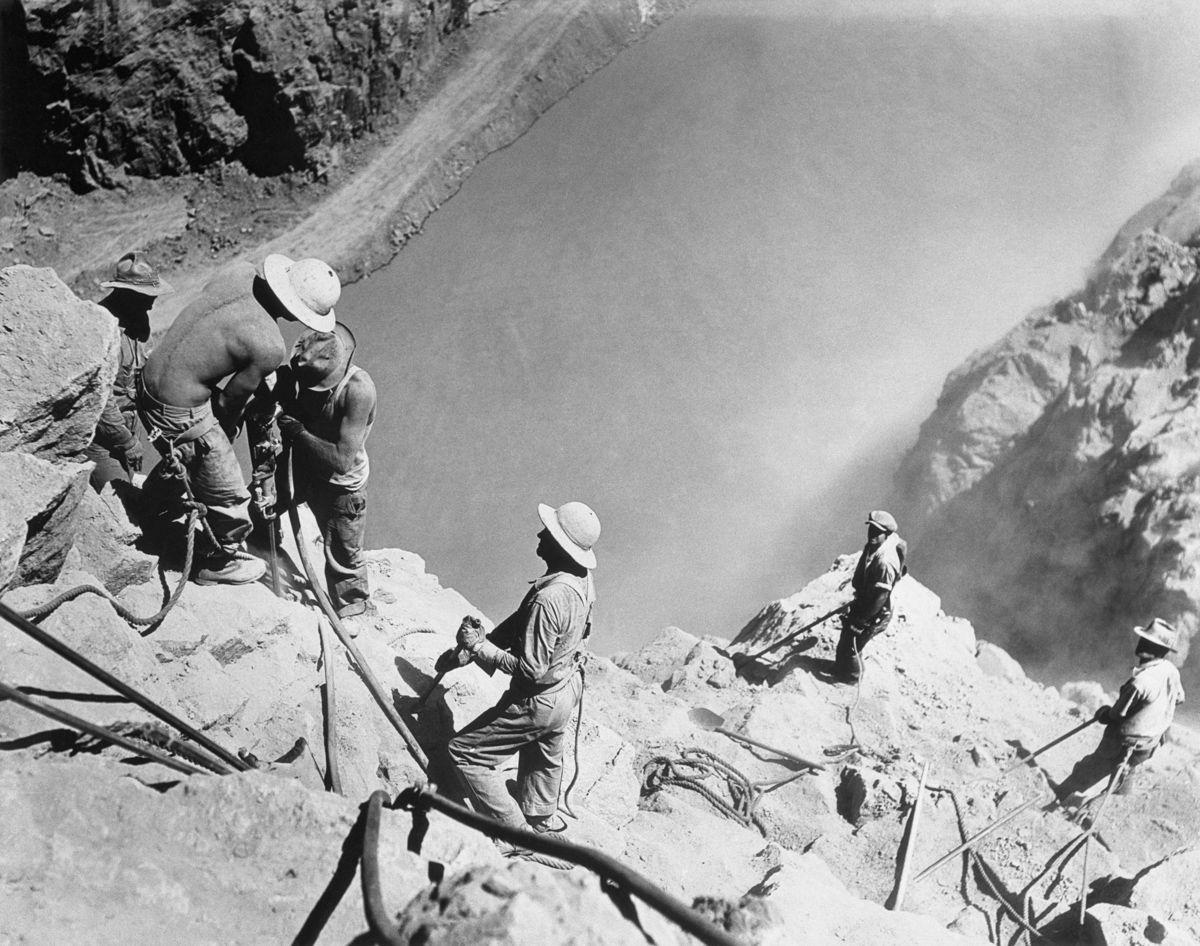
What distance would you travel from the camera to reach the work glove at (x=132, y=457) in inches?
240

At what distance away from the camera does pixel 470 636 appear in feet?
16.1

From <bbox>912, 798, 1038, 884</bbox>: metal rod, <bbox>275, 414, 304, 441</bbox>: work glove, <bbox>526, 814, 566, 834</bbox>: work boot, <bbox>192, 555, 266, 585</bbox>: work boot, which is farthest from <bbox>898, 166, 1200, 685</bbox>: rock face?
<bbox>192, 555, 266, 585</bbox>: work boot

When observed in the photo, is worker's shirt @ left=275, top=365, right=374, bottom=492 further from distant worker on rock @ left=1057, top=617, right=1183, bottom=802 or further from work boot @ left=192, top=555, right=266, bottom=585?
distant worker on rock @ left=1057, top=617, right=1183, bottom=802

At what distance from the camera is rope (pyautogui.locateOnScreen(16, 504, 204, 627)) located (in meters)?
4.10

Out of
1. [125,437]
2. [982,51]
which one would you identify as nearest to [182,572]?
[125,437]

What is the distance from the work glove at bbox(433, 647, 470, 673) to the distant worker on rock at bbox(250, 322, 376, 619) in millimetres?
1135

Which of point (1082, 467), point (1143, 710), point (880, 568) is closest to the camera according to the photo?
point (1143, 710)

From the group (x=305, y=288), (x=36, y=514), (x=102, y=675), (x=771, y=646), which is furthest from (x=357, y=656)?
(x=771, y=646)

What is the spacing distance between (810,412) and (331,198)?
25.1 ft

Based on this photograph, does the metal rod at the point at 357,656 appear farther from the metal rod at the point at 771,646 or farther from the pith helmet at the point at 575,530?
the metal rod at the point at 771,646

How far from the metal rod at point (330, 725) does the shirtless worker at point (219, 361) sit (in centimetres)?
104

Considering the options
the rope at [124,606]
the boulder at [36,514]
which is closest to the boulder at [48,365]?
the boulder at [36,514]

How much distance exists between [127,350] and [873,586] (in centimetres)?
568

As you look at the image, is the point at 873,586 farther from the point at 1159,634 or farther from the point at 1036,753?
the point at 1159,634
